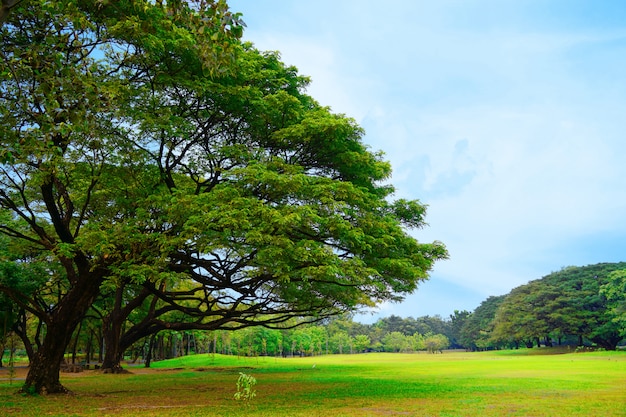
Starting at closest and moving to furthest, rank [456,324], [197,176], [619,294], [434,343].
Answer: [197,176], [619,294], [434,343], [456,324]

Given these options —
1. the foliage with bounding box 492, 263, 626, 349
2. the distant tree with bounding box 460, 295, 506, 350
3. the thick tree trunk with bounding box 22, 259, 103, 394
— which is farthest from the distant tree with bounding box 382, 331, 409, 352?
the thick tree trunk with bounding box 22, 259, 103, 394

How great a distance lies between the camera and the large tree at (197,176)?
12.9m

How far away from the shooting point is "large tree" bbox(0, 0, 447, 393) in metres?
12.9

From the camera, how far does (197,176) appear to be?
19453mm

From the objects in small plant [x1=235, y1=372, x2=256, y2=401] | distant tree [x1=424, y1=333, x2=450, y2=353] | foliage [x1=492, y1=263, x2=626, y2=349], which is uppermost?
foliage [x1=492, y1=263, x2=626, y2=349]

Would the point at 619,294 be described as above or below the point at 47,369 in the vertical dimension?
above

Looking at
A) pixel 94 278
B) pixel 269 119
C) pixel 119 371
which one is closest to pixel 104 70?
pixel 269 119

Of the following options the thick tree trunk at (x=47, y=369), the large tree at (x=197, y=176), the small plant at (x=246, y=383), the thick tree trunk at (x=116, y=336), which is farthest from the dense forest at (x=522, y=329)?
the small plant at (x=246, y=383)

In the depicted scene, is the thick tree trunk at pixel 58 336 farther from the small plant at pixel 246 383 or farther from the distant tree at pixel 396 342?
the distant tree at pixel 396 342

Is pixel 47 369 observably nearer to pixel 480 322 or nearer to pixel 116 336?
pixel 116 336

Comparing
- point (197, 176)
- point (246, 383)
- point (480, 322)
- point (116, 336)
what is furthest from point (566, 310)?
point (246, 383)

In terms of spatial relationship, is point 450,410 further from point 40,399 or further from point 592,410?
point 40,399

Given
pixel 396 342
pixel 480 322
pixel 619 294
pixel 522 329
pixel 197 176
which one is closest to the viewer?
pixel 197 176

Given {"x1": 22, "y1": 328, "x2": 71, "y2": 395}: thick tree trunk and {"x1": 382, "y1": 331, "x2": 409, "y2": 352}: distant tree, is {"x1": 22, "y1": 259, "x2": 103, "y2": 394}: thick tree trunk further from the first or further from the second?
{"x1": 382, "y1": 331, "x2": 409, "y2": 352}: distant tree
